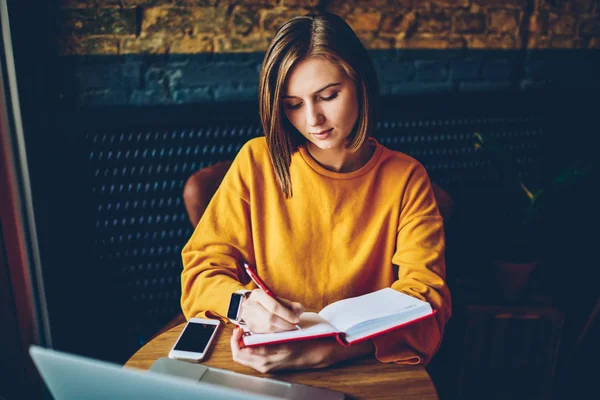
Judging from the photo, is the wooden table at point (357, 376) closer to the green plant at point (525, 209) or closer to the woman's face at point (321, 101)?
the woman's face at point (321, 101)

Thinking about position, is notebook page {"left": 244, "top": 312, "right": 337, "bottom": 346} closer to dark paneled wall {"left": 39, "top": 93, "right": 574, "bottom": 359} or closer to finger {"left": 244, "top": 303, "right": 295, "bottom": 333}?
finger {"left": 244, "top": 303, "right": 295, "bottom": 333}

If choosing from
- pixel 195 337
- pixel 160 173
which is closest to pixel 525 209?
pixel 195 337

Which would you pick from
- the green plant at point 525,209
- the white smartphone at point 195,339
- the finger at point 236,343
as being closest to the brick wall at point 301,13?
the green plant at point 525,209

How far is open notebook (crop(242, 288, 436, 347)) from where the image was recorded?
32.0 inches

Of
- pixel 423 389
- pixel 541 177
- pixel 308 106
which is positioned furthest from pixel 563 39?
pixel 423 389

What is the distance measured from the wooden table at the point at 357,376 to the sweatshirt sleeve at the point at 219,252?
0.12 meters

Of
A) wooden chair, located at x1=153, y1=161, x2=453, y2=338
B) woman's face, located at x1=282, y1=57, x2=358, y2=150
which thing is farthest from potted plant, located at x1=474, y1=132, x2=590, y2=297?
woman's face, located at x1=282, y1=57, x2=358, y2=150

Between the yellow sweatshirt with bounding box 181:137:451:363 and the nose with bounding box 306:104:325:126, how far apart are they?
0.56 ft

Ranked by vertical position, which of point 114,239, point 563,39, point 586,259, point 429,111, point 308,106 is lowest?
point 586,259

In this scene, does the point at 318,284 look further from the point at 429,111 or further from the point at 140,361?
the point at 429,111

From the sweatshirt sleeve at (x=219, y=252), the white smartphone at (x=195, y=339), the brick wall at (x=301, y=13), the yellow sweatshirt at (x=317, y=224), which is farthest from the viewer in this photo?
the brick wall at (x=301, y=13)

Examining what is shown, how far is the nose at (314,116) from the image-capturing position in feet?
3.30

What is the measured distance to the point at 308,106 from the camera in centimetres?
101

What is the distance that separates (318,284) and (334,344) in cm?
29
